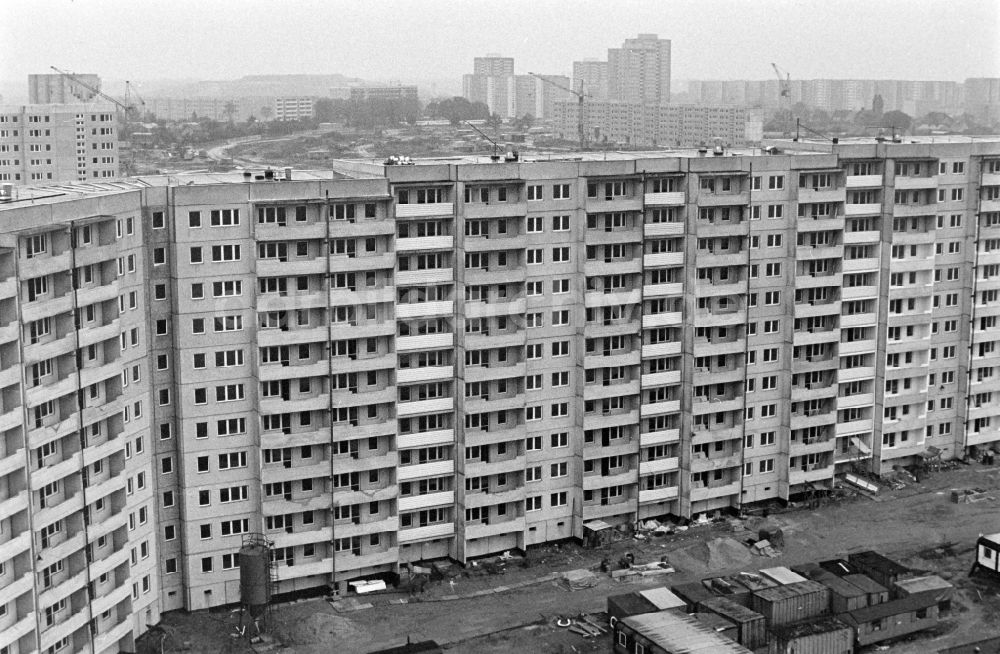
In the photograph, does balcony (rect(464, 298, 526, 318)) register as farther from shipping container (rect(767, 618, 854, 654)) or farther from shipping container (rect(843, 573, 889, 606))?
shipping container (rect(843, 573, 889, 606))

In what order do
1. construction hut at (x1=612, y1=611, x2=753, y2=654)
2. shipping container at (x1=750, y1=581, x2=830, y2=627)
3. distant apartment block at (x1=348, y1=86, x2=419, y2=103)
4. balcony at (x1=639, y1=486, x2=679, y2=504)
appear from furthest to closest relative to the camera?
distant apartment block at (x1=348, y1=86, x2=419, y2=103) < balcony at (x1=639, y1=486, x2=679, y2=504) < shipping container at (x1=750, y1=581, x2=830, y2=627) < construction hut at (x1=612, y1=611, x2=753, y2=654)

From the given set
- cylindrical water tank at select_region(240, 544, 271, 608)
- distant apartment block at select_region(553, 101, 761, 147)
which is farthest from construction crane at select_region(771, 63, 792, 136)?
cylindrical water tank at select_region(240, 544, 271, 608)

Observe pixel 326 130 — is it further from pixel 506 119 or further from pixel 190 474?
pixel 190 474

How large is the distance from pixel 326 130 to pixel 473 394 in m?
69.1

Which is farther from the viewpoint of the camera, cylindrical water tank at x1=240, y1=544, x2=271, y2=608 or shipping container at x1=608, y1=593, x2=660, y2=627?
shipping container at x1=608, y1=593, x2=660, y2=627

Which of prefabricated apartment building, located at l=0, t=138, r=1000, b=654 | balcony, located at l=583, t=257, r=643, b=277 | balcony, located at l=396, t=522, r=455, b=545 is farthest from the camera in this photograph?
balcony, located at l=583, t=257, r=643, b=277

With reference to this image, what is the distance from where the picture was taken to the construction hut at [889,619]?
58.7 m

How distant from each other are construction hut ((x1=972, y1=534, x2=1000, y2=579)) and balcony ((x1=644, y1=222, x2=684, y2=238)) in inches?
926

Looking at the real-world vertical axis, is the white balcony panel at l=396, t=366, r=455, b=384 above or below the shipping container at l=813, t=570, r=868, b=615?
above

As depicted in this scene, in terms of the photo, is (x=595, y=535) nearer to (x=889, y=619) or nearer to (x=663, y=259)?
(x=663, y=259)

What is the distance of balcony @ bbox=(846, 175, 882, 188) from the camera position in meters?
75.4

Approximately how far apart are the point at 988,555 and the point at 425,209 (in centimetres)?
3540

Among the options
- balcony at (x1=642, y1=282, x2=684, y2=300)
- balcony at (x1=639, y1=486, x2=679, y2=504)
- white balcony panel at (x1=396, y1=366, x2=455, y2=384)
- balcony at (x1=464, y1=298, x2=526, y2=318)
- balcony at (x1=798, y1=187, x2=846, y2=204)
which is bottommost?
balcony at (x1=639, y1=486, x2=679, y2=504)

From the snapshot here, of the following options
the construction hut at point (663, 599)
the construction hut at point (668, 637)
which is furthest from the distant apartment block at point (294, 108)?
the construction hut at point (668, 637)
